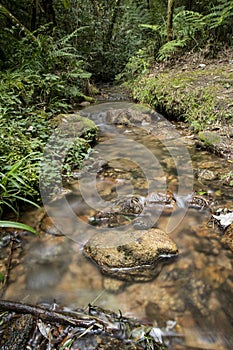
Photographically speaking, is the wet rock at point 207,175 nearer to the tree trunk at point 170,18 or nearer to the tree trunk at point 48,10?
the tree trunk at point 170,18

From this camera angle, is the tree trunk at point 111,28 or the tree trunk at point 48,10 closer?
the tree trunk at point 48,10

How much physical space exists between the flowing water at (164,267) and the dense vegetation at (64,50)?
0.58 meters

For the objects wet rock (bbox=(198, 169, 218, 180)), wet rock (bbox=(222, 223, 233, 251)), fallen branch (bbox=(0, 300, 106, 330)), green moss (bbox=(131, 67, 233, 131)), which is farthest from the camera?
green moss (bbox=(131, 67, 233, 131))

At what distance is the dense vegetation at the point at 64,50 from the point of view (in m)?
3.03

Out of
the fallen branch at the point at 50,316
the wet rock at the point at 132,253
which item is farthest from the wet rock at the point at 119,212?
the fallen branch at the point at 50,316

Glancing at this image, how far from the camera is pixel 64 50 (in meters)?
6.13

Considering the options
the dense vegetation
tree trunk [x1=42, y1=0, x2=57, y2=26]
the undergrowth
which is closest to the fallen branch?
the undergrowth

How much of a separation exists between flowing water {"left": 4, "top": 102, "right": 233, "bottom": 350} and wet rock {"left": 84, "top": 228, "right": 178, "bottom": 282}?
0.07 meters

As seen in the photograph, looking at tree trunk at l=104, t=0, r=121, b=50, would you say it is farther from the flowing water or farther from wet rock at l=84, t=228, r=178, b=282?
wet rock at l=84, t=228, r=178, b=282

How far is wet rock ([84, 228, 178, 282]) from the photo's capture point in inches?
81.4

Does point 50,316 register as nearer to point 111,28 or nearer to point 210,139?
point 210,139

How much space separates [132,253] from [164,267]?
30 centimetres

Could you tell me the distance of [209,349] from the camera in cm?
154

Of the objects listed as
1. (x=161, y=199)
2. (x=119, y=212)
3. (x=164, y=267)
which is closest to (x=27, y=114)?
(x=119, y=212)
